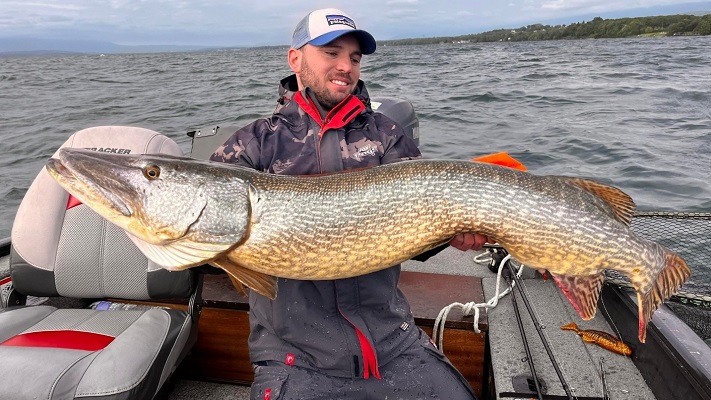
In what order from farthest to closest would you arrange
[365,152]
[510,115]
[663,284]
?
[510,115], [365,152], [663,284]

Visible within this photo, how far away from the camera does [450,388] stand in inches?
96.5

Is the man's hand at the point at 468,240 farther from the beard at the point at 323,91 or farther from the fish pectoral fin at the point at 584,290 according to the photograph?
the beard at the point at 323,91

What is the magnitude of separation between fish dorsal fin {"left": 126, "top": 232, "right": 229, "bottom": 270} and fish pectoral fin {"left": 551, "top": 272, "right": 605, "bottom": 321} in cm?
161

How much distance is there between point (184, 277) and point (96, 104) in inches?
624

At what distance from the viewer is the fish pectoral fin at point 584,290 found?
92.1 inches

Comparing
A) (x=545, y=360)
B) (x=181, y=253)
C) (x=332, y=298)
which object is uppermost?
(x=181, y=253)

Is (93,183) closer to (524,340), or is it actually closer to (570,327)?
(524,340)

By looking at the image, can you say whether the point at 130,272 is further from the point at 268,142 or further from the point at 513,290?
the point at 513,290

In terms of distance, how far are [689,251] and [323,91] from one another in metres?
4.40

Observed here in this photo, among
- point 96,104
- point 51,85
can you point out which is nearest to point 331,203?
point 96,104

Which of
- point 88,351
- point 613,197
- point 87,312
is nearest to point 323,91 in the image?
point 613,197

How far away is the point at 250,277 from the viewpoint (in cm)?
217

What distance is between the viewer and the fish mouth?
6.66ft

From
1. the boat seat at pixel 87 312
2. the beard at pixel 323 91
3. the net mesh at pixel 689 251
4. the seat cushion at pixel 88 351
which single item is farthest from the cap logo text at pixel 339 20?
the net mesh at pixel 689 251
